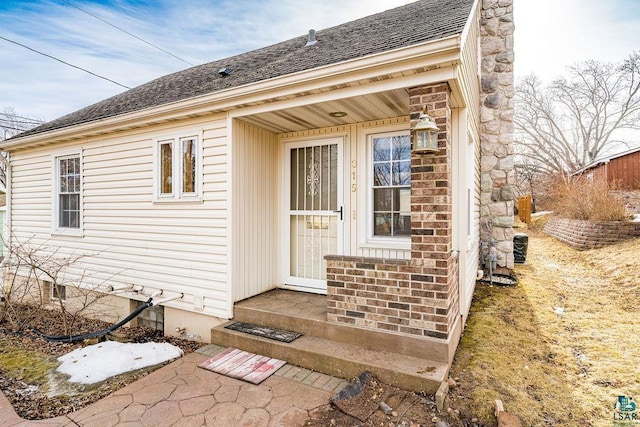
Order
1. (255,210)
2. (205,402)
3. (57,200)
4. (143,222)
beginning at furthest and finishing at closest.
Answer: (57,200) → (143,222) → (255,210) → (205,402)

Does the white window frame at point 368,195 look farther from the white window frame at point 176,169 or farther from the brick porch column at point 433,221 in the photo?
the white window frame at point 176,169

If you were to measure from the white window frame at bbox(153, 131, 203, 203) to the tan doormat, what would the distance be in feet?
6.74

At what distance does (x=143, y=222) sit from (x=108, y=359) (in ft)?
6.97

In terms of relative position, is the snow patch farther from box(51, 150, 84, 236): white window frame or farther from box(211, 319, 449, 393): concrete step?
box(51, 150, 84, 236): white window frame

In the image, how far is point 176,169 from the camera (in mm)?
4797

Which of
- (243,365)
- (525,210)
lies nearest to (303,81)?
(243,365)

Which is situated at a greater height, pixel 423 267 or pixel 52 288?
pixel 423 267

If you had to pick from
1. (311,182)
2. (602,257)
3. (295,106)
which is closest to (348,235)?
(311,182)

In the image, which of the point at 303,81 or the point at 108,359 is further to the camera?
the point at 108,359

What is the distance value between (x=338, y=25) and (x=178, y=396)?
6.55 meters

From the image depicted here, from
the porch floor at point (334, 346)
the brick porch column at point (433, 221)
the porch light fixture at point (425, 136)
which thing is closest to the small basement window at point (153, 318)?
the porch floor at point (334, 346)

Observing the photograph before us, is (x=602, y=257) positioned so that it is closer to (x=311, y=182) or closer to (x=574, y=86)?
(x=311, y=182)

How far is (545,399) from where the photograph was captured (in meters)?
2.76

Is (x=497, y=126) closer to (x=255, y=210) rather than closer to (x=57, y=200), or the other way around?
(x=255, y=210)
